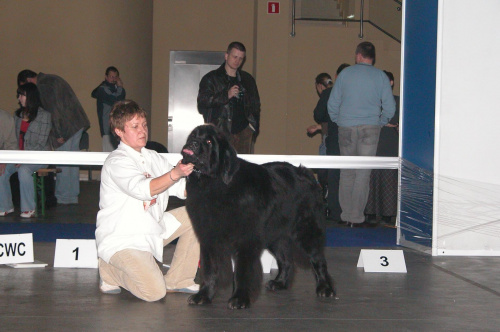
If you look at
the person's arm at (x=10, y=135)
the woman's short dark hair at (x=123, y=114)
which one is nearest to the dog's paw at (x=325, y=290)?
the woman's short dark hair at (x=123, y=114)

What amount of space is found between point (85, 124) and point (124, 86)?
134 inches

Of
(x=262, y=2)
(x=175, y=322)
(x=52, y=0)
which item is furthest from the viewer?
(x=262, y=2)

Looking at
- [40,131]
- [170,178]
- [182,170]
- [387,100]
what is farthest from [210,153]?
[40,131]

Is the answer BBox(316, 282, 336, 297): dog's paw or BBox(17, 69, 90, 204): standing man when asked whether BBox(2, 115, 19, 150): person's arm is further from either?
BBox(316, 282, 336, 297): dog's paw

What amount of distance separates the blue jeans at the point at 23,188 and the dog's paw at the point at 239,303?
4.62 meters

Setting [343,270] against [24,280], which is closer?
[24,280]

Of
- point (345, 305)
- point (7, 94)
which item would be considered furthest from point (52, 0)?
point (345, 305)

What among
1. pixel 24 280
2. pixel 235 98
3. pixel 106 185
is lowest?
pixel 24 280

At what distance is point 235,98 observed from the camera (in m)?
6.41

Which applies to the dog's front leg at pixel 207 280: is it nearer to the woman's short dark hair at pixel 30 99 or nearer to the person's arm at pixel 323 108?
the person's arm at pixel 323 108

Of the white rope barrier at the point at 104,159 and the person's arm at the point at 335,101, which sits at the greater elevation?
the person's arm at the point at 335,101

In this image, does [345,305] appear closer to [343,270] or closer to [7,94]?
[343,270]

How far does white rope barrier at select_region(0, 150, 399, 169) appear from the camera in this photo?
18.6ft

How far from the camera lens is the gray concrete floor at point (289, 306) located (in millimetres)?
3457
